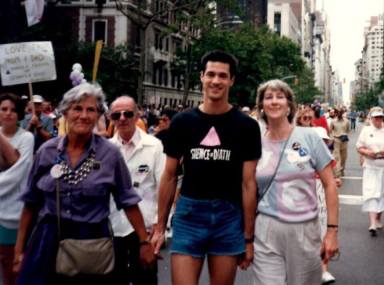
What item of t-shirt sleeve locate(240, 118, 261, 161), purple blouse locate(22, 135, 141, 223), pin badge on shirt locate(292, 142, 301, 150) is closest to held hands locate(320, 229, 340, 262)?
pin badge on shirt locate(292, 142, 301, 150)

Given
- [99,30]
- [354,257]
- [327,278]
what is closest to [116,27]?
[99,30]

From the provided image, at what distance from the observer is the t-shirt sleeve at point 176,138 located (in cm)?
417

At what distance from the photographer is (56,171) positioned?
12.0 feet

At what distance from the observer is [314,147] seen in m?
4.39

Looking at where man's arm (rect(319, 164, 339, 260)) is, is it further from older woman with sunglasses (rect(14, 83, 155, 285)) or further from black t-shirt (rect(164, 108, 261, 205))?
older woman with sunglasses (rect(14, 83, 155, 285))

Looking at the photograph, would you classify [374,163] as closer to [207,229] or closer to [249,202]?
[249,202]

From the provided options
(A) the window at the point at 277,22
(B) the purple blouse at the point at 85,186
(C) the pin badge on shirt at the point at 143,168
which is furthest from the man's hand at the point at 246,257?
(A) the window at the point at 277,22

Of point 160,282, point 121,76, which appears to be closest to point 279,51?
point 121,76

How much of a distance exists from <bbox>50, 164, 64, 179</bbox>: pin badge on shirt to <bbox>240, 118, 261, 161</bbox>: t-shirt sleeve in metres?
1.14

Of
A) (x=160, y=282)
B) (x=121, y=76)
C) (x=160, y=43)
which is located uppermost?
(x=160, y=43)

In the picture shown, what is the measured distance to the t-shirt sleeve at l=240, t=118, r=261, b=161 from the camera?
411 centimetres

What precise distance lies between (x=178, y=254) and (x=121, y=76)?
39.2 metres

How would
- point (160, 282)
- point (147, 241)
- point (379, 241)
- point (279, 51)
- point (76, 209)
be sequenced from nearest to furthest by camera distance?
1. point (76, 209)
2. point (147, 241)
3. point (160, 282)
4. point (379, 241)
5. point (279, 51)

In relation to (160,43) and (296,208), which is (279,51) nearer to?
(160,43)
